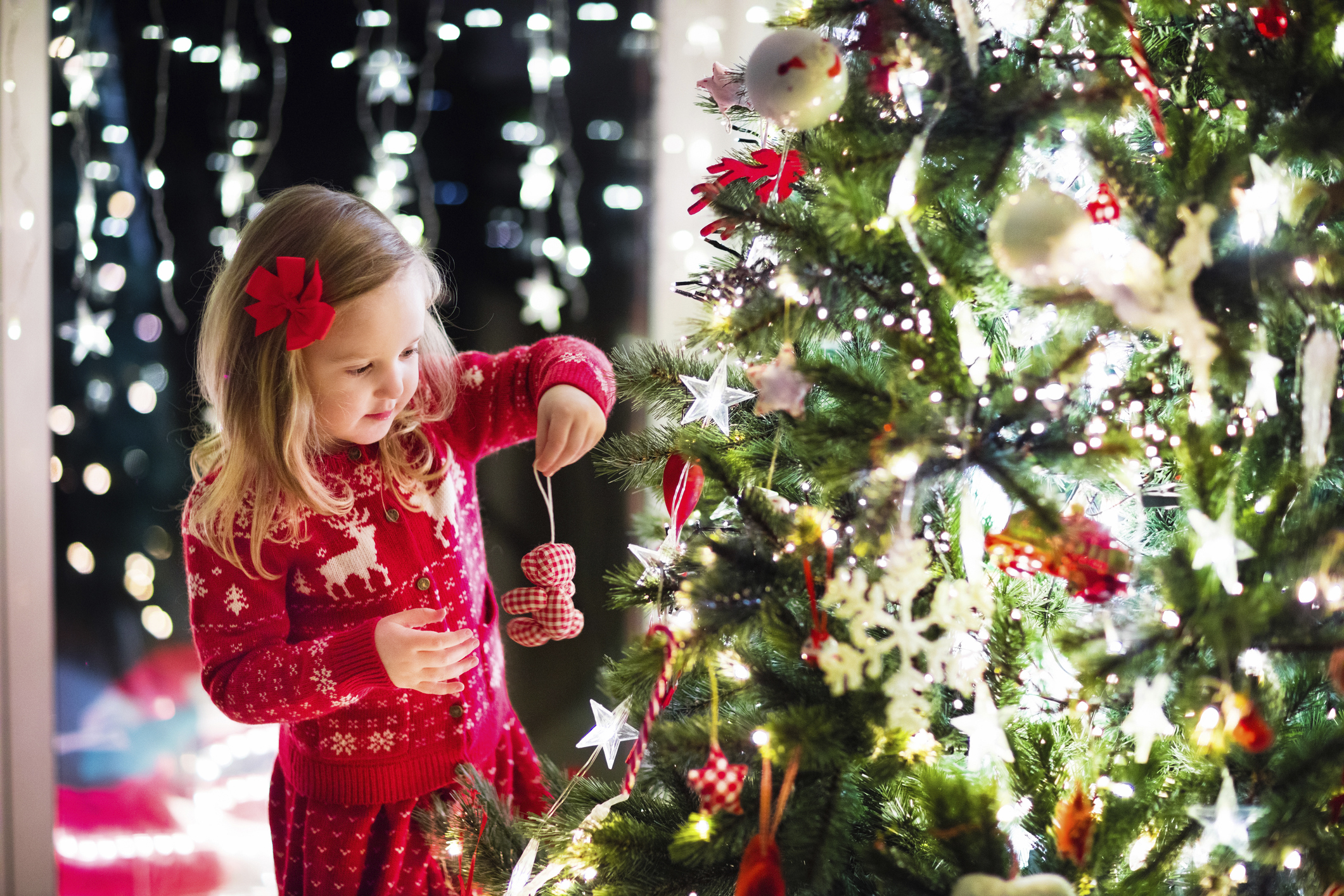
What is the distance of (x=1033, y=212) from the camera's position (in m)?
0.58

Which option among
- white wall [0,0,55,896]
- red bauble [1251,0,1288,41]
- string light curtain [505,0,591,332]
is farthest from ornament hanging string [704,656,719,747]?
white wall [0,0,55,896]

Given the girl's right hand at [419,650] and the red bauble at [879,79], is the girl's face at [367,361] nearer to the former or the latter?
the girl's right hand at [419,650]

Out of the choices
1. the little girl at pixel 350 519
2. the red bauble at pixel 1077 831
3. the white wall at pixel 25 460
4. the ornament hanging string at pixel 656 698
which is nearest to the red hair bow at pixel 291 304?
the little girl at pixel 350 519

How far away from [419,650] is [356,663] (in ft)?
0.24

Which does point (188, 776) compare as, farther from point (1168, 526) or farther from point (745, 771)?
point (1168, 526)

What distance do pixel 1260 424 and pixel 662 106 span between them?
3.33 ft

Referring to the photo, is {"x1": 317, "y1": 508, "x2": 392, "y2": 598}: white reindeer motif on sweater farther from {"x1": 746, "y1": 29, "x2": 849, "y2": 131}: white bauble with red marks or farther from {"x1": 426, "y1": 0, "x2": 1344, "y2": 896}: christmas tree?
{"x1": 746, "y1": 29, "x2": 849, "y2": 131}: white bauble with red marks

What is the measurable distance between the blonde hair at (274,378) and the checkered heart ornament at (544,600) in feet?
0.75

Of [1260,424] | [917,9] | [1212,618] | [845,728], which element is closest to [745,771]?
[845,728]

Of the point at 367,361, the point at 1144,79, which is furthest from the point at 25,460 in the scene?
the point at 1144,79

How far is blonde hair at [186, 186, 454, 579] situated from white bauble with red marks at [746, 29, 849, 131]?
46 centimetres

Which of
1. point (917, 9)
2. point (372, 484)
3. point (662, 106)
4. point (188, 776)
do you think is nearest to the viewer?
point (917, 9)

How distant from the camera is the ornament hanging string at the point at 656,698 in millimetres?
769

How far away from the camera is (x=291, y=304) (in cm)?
88
